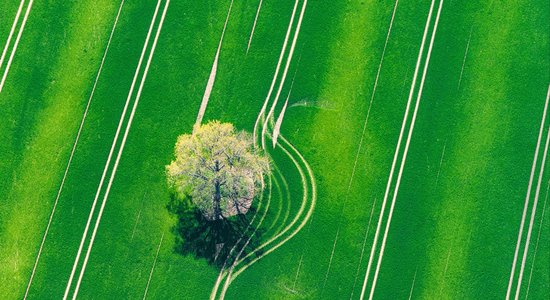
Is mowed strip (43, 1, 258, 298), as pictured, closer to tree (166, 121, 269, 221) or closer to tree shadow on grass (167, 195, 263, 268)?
tree shadow on grass (167, 195, 263, 268)

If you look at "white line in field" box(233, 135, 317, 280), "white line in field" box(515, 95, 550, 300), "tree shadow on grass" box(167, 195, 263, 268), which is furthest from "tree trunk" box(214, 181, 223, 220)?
"white line in field" box(515, 95, 550, 300)

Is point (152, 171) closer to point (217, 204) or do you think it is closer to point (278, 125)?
point (217, 204)

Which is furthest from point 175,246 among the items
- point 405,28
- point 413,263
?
point 405,28

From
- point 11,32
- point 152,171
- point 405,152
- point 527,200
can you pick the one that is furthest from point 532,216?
point 11,32

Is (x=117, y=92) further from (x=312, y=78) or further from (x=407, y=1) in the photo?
(x=407, y=1)

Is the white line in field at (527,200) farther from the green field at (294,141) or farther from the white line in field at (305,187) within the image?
the white line in field at (305,187)
